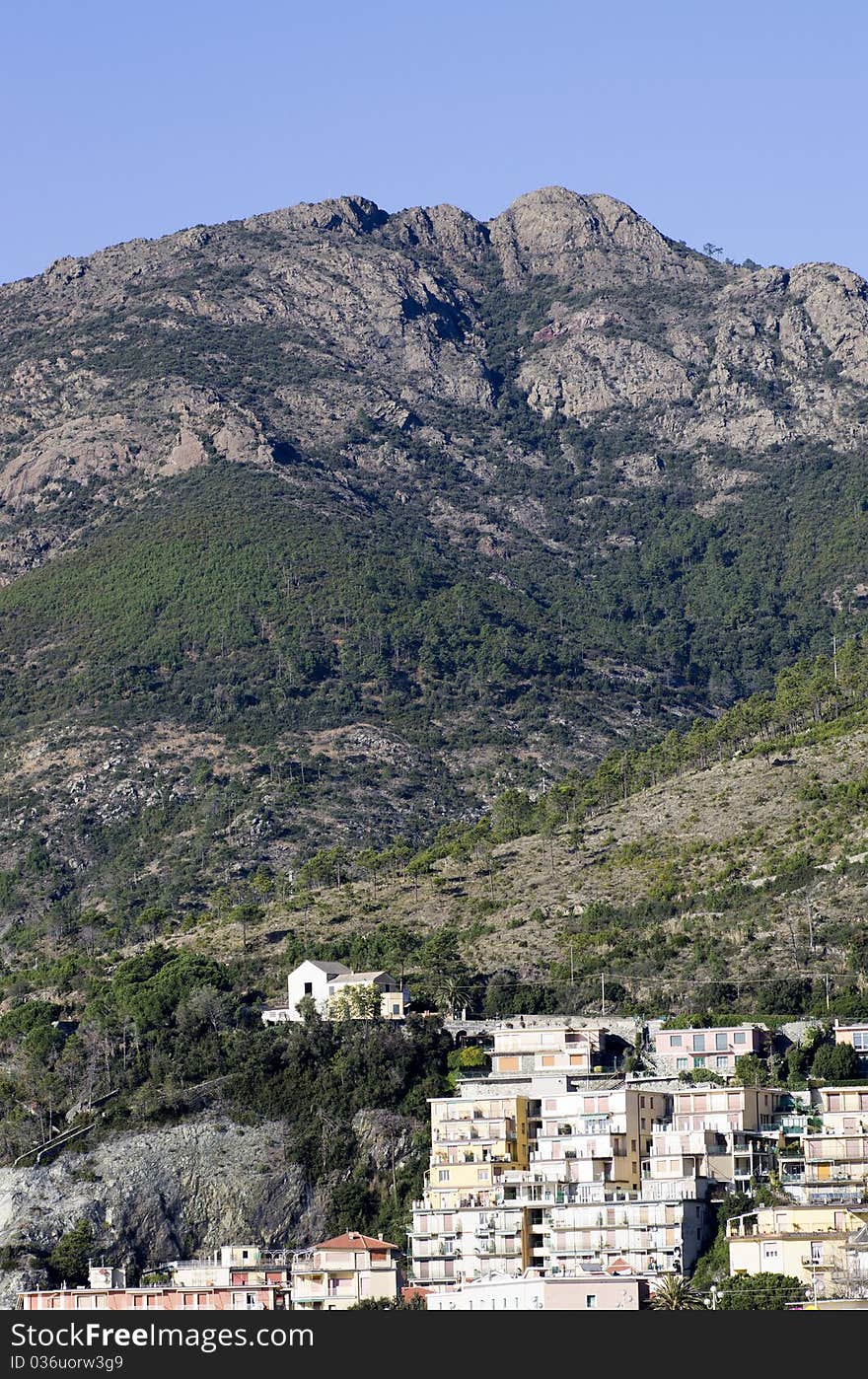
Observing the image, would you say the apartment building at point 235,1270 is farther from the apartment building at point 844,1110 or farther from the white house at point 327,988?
the apartment building at point 844,1110

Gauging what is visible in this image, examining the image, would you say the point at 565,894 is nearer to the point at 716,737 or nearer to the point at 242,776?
the point at 716,737

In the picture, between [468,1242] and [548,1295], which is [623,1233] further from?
[548,1295]

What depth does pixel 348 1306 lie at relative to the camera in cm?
9050

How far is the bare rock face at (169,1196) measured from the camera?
343 ft

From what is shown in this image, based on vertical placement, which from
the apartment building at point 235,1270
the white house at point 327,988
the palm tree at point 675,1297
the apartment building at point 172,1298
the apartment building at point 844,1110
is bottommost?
the palm tree at point 675,1297

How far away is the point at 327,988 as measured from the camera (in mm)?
120125

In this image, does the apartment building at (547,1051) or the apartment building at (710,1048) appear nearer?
the apartment building at (710,1048)

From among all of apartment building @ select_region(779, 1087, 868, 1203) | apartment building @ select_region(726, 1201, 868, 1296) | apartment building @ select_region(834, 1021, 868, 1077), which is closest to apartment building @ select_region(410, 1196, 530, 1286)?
apartment building @ select_region(726, 1201, 868, 1296)

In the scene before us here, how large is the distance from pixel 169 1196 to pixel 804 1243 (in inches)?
1064

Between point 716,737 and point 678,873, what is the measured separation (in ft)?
79.6

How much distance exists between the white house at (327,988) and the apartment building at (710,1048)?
11.9m

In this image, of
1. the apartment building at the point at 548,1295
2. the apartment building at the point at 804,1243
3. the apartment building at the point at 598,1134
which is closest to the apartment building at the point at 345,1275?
the apartment building at the point at 548,1295

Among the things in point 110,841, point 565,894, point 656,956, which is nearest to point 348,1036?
point 656,956

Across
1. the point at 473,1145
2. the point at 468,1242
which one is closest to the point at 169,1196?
the point at 473,1145
